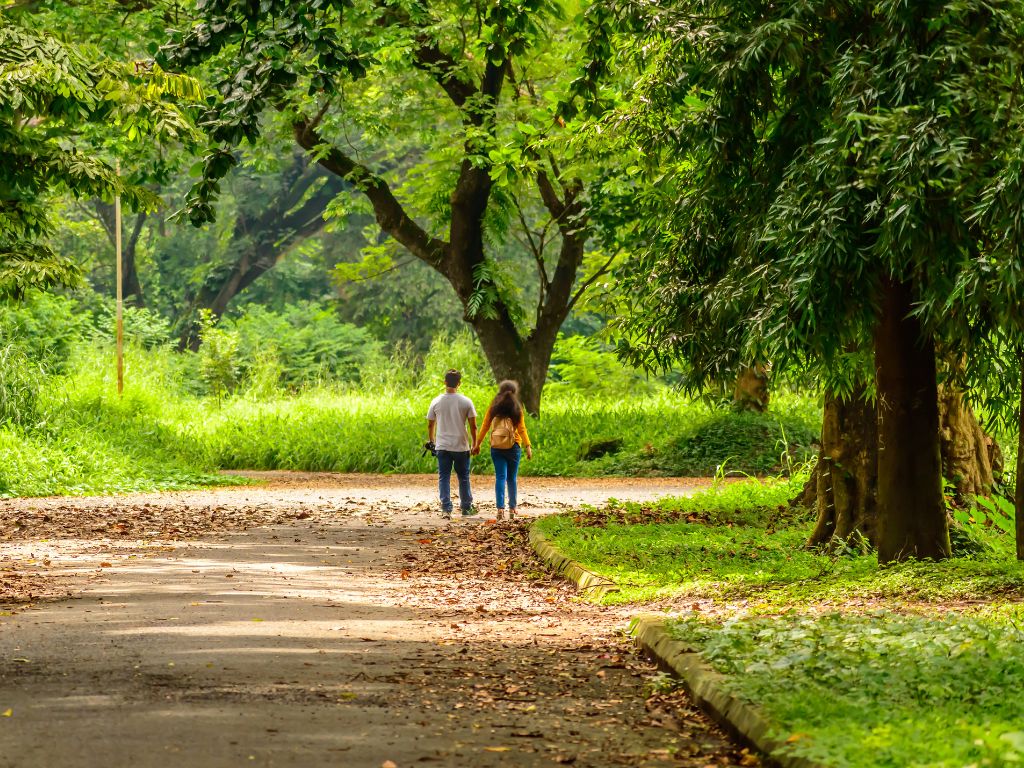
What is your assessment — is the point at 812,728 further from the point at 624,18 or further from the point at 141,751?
the point at 624,18

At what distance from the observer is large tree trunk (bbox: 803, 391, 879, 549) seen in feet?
40.9

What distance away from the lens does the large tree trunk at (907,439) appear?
10602 mm

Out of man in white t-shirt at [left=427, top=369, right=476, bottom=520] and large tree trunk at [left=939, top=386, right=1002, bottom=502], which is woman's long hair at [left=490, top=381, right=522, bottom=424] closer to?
man in white t-shirt at [left=427, top=369, right=476, bottom=520]

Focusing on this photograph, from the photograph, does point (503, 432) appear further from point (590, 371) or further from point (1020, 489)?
point (590, 371)

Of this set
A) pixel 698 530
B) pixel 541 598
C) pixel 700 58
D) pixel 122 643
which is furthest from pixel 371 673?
pixel 698 530

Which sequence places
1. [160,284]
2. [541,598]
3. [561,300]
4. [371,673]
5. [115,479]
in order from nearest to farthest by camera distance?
[371,673]
[541,598]
[115,479]
[561,300]
[160,284]

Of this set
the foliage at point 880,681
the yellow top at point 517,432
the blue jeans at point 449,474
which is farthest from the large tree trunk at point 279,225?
the foliage at point 880,681

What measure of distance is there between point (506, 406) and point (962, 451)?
5.35 m

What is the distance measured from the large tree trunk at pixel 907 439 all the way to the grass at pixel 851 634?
0.94 feet

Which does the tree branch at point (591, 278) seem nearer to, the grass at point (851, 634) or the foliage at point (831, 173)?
the grass at point (851, 634)

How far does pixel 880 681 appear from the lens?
600cm

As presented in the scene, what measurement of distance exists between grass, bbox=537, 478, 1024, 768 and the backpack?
2651 mm

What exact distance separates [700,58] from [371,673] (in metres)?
5.59

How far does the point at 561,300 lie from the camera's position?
28766mm
